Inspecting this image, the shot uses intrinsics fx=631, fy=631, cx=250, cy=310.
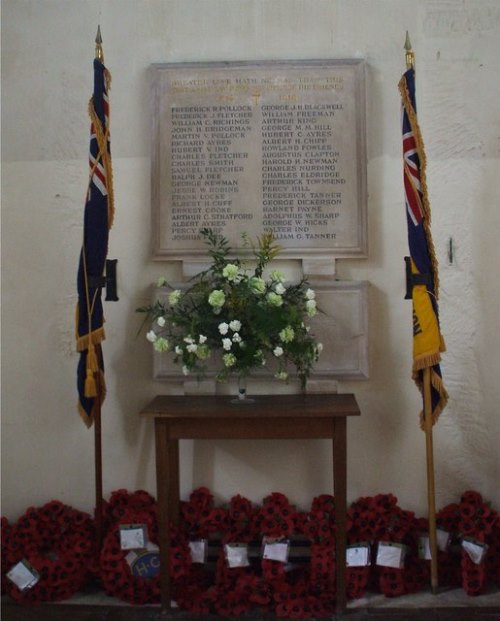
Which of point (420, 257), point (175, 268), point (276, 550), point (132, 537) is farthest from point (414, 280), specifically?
point (132, 537)

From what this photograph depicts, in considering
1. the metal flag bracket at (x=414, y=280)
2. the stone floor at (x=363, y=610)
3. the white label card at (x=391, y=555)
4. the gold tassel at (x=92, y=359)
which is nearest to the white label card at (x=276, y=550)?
the stone floor at (x=363, y=610)

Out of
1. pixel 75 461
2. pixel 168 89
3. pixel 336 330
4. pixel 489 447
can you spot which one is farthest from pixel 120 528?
pixel 168 89

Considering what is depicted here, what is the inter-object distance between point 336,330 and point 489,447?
100 cm

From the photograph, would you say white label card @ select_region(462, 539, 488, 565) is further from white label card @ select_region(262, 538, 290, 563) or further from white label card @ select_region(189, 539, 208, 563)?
white label card @ select_region(189, 539, 208, 563)

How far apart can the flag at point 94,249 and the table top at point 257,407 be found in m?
0.36

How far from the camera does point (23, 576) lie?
2.96 m

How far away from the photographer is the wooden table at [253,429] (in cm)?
278

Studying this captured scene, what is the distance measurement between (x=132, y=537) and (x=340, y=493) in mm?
1021

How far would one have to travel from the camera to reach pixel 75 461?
133 inches

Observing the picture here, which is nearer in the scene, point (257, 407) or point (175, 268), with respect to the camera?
point (257, 407)

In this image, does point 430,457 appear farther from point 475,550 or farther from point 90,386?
point 90,386

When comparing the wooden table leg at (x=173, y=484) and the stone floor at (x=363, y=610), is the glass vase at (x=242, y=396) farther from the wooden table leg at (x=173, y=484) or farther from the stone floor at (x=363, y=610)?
the stone floor at (x=363, y=610)

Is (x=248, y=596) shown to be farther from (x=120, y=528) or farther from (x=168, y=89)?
(x=168, y=89)

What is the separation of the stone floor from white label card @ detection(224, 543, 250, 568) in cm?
23
